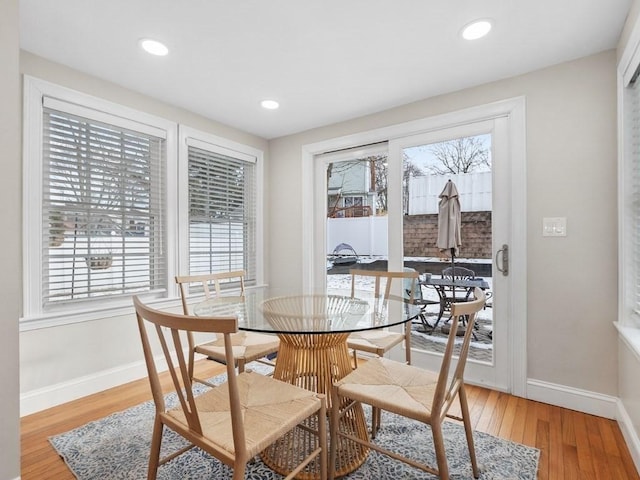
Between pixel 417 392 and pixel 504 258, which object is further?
pixel 504 258

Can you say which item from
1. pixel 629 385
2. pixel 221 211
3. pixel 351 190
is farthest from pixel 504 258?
pixel 221 211

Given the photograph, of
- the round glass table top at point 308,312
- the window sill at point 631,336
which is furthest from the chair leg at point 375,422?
the window sill at point 631,336

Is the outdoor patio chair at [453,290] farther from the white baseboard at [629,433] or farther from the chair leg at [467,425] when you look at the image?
the chair leg at [467,425]

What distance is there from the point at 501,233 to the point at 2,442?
10.3ft

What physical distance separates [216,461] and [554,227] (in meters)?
2.58

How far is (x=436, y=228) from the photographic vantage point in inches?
116

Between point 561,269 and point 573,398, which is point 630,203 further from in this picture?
point 573,398

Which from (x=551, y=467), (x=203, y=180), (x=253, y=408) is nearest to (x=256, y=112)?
(x=203, y=180)

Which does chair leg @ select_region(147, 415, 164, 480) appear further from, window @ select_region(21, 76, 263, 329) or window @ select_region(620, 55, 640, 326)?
window @ select_region(620, 55, 640, 326)

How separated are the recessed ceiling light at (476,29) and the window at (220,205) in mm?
2424

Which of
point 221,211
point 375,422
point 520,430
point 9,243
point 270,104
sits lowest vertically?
point 520,430

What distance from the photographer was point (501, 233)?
2.58 meters

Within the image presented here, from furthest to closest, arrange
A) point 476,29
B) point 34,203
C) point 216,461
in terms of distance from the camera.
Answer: point 34,203, point 476,29, point 216,461

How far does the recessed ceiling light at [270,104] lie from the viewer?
2.98 meters
